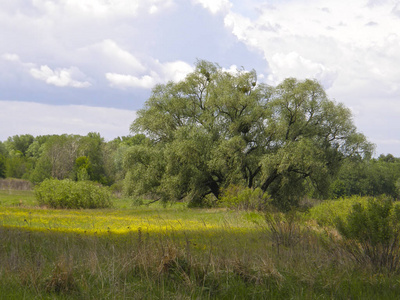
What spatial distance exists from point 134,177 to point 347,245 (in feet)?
89.5

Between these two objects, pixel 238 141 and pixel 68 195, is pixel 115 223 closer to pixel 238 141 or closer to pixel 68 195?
pixel 68 195

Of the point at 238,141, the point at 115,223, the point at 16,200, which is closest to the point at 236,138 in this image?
the point at 238,141

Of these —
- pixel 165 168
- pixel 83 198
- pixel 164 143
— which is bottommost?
pixel 83 198

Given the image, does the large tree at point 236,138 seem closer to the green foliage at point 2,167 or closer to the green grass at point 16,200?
the green grass at point 16,200

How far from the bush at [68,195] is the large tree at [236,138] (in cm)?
346

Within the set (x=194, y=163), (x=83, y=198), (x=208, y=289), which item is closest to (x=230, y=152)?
(x=194, y=163)

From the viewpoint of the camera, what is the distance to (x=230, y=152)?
3119cm

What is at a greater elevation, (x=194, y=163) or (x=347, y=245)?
(x=194, y=163)

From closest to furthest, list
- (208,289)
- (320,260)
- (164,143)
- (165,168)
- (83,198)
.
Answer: (208,289)
(320,260)
(83,198)
(165,168)
(164,143)

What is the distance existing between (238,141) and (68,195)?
1436cm

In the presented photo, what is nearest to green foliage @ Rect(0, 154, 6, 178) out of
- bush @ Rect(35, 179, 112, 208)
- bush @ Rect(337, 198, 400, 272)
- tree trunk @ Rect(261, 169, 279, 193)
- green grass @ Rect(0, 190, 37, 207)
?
green grass @ Rect(0, 190, 37, 207)

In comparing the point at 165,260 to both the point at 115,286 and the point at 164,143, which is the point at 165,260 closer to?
the point at 115,286

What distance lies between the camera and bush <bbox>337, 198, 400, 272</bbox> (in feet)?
24.5

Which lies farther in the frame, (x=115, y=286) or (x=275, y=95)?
(x=275, y=95)
